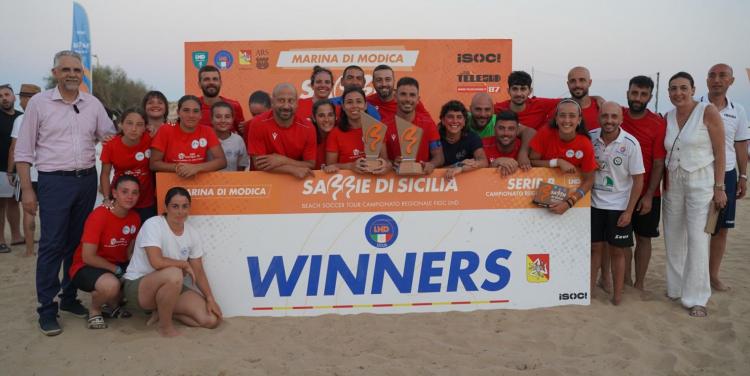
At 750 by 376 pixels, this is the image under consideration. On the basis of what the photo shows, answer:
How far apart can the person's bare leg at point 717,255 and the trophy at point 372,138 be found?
3355 millimetres

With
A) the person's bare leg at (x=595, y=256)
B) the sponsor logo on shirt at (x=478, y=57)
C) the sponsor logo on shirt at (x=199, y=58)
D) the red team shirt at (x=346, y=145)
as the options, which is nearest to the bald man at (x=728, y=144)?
the person's bare leg at (x=595, y=256)

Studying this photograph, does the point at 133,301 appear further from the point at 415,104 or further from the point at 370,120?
the point at 415,104

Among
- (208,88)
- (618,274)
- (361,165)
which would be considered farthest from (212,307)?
(618,274)

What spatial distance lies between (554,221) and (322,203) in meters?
1.91

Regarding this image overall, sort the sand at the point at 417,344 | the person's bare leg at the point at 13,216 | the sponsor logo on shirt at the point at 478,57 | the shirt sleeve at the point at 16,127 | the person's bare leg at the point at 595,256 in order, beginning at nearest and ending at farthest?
1. the sand at the point at 417,344
2. the person's bare leg at the point at 595,256
3. the shirt sleeve at the point at 16,127
4. the person's bare leg at the point at 13,216
5. the sponsor logo on shirt at the point at 478,57

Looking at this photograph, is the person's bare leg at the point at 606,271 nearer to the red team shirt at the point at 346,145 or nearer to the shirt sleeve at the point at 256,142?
the red team shirt at the point at 346,145

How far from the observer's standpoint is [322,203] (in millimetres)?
4211

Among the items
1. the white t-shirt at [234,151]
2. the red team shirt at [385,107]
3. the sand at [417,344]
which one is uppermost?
the red team shirt at [385,107]

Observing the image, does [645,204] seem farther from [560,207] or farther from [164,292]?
[164,292]

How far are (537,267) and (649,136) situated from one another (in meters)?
1.53

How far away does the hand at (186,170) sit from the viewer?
4035mm

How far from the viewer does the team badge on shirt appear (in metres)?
4.39

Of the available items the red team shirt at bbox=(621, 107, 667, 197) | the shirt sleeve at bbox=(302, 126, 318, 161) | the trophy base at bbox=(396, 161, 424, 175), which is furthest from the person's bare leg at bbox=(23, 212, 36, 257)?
the red team shirt at bbox=(621, 107, 667, 197)

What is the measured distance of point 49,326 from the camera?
3965mm
